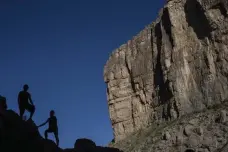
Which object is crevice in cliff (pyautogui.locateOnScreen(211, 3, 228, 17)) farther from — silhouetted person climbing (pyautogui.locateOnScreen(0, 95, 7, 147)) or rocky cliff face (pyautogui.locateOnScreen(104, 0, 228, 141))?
silhouetted person climbing (pyautogui.locateOnScreen(0, 95, 7, 147))

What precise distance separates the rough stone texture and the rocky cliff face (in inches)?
189

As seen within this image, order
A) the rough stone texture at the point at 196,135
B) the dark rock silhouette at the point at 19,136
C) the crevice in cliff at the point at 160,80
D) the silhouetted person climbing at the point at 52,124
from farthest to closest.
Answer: the crevice in cliff at the point at 160,80
the rough stone texture at the point at 196,135
the silhouetted person climbing at the point at 52,124
the dark rock silhouette at the point at 19,136

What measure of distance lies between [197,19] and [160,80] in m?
13.1

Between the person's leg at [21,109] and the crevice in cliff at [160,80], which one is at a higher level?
the crevice in cliff at [160,80]

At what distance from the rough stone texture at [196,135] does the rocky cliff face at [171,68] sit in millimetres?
4799

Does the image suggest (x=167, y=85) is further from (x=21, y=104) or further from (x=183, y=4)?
(x=21, y=104)

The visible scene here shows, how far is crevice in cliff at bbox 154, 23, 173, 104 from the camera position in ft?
213

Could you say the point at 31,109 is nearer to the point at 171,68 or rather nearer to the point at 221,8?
the point at 221,8

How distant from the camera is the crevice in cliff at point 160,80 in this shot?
65.0 m

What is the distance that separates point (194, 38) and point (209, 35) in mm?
3543

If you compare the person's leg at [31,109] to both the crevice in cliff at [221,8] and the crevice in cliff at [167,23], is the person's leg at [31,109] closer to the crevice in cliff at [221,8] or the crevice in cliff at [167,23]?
the crevice in cliff at [221,8]

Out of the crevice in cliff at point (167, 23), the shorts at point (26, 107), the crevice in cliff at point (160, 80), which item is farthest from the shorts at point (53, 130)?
the crevice in cliff at point (167, 23)

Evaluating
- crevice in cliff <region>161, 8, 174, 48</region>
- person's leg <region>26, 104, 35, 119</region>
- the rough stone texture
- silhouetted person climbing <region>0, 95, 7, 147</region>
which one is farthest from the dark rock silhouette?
crevice in cliff <region>161, 8, 174, 48</region>

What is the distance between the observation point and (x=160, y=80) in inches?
2758
